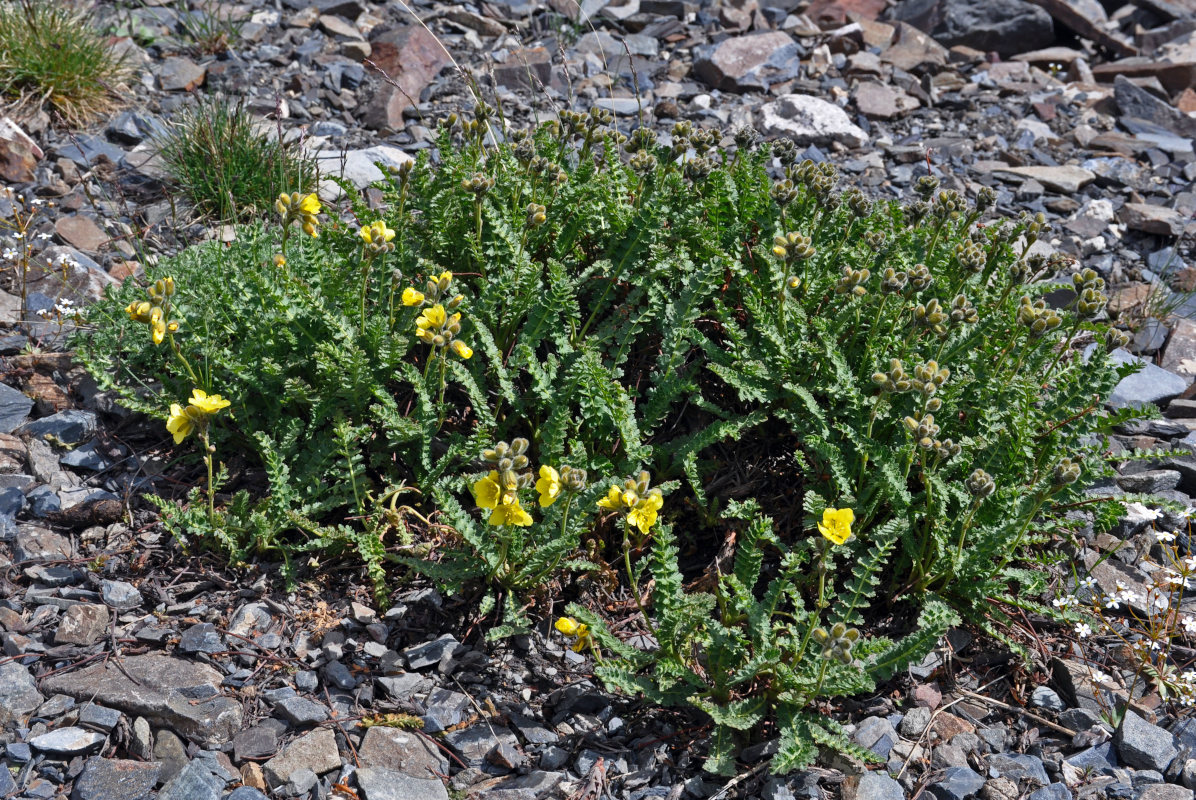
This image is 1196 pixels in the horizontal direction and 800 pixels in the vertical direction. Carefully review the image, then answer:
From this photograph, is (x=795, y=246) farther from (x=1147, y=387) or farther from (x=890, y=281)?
(x=1147, y=387)

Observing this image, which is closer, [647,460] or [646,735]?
[646,735]

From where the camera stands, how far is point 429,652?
306cm

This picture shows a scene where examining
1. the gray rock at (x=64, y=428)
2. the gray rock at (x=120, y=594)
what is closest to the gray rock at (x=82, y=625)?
the gray rock at (x=120, y=594)

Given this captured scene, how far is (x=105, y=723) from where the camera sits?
2686 millimetres

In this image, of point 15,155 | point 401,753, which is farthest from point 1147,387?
point 15,155

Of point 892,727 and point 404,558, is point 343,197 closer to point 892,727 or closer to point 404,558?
point 404,558

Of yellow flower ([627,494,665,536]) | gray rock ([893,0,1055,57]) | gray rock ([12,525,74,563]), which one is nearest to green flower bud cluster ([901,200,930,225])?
yellow flower ([627,494,665,536])

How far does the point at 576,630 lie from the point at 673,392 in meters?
0.92

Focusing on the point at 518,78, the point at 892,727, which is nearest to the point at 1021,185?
the point at 518,78

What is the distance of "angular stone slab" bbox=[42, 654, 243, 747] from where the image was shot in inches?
107

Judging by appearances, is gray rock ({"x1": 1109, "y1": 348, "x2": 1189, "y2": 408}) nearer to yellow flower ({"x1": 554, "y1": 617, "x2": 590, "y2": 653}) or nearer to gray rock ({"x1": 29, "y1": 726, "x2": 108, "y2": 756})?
yellow flower ({"x1": 554, "y1": 617, "x2": 590, "y2": 653})

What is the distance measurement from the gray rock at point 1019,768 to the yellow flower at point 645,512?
4.01 ft

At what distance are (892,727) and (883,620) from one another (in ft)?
1.36

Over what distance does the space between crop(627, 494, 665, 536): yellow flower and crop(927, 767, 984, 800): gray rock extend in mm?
1081
